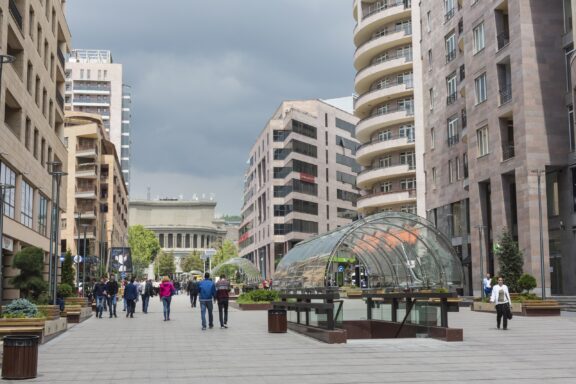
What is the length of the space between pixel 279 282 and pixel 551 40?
25.0m

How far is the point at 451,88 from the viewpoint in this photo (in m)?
59.2

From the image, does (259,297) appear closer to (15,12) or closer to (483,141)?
(483,141)

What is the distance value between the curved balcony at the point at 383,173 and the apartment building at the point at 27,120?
1313 inches

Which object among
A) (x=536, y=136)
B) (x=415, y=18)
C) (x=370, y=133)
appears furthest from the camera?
(x=370, y=133)

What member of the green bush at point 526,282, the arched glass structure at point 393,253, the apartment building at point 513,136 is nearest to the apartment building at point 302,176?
the apartment building at point 513,136

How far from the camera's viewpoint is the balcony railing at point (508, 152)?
4672cm

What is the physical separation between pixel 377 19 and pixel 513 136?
31.3 meters

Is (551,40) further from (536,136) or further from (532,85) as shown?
(536,136)

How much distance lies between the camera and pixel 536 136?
43.5m

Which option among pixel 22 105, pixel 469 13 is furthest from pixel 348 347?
pixel 469 13

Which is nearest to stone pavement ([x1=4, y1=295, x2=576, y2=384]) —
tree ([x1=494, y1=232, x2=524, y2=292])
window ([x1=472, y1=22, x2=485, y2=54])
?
tree ([x1=494, y1=232, x2=524, y2=292])

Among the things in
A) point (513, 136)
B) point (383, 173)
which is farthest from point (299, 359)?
point (383, 173)

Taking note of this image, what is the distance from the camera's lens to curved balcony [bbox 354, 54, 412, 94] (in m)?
71.9

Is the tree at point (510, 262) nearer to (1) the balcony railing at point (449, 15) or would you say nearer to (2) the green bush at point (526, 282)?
(2) the green bush at point (526, 282)
